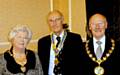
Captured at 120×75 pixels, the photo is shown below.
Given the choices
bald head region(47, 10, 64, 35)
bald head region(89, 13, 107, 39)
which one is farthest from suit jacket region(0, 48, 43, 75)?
bald head region(89, 13, 107, 39)

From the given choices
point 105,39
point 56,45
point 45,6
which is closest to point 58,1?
point 45,6

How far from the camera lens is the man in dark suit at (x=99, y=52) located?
326 cm

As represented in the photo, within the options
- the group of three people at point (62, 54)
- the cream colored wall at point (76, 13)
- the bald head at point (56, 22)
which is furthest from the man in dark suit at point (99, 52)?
the cream colored wall at point (76, 13)

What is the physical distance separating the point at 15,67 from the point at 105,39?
36.1 inches

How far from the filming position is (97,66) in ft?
10.8

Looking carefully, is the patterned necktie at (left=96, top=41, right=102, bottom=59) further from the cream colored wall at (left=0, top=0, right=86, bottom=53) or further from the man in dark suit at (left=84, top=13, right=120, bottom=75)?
the cream colored wall at (left=0, top=0, right=86, bottom=53)

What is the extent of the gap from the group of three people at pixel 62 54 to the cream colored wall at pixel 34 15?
4.87ft

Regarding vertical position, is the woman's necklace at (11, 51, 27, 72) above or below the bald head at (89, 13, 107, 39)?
below

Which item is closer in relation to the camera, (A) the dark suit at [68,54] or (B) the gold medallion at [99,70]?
(B) the gold medallion at [99,70]

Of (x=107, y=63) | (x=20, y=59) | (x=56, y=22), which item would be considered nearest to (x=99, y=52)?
(x=107, y=63)

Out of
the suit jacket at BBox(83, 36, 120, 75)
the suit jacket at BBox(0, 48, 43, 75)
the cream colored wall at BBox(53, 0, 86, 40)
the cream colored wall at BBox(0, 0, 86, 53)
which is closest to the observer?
the suit jacket at BBox(0, 48, 43, 75)

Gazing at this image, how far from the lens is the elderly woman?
314 cm

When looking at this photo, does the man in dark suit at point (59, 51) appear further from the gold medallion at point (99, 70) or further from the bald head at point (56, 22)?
the gold medallion at point (99, 70)

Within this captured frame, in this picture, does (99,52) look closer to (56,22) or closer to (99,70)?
(99,70)
